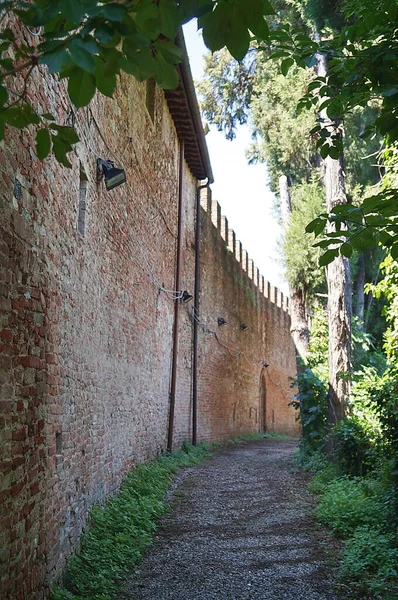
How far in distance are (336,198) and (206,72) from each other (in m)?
9.43

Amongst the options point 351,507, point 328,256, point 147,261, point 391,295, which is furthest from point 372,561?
point 147,261

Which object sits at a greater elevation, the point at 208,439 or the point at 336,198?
the point at 336,198

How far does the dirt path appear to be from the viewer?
473 centimetres

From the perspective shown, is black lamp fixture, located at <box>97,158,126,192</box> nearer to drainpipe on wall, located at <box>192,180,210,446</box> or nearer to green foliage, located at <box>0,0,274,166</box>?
green foliage, located at <box>0,0,274,166</box>

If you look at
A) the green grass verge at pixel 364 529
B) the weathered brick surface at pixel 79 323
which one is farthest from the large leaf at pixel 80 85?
the green grass verge at pixel 364 529

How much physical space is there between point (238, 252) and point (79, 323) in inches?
585

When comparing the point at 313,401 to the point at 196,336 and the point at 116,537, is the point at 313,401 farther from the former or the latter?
the point at 116,537

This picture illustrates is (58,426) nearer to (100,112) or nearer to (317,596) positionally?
(317,596)

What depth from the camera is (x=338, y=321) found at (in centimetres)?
1113

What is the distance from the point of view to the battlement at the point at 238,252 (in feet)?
54.1

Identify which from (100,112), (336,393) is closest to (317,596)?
(100,112)

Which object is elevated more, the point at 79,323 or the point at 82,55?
the point at 82,55

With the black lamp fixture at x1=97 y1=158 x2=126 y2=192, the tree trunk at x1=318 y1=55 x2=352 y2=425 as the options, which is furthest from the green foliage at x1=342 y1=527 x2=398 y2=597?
the tree trunk at x1=318 y1=55 x2=352 y2=425

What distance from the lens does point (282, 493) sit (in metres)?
8.91
